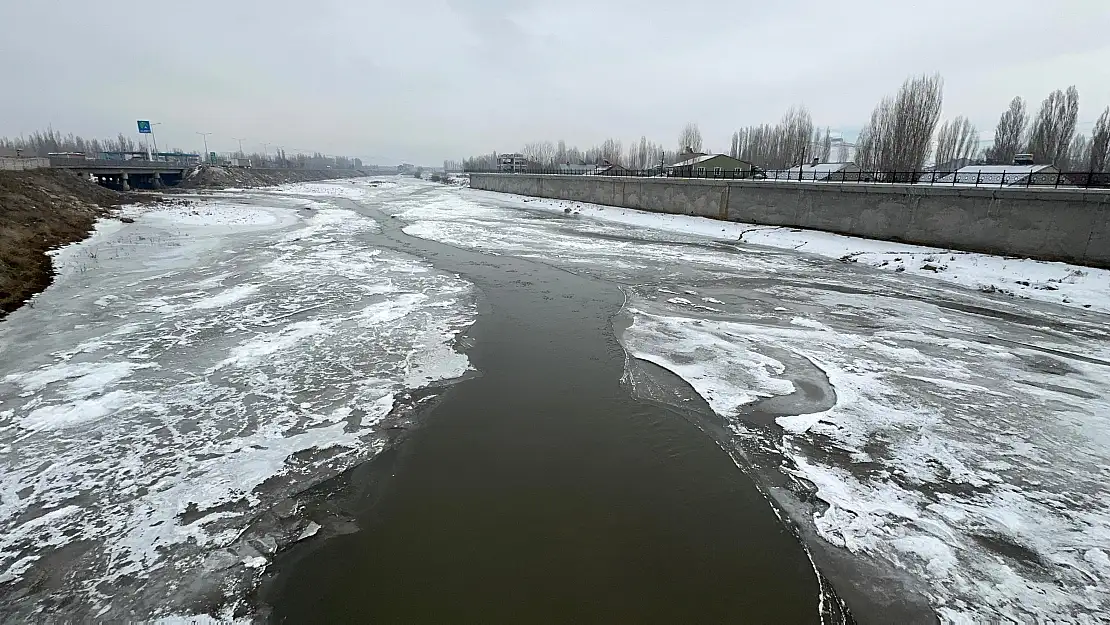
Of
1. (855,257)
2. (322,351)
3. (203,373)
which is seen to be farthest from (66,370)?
(855,257)

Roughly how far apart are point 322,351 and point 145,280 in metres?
10.2

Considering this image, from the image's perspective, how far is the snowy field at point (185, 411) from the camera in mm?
4859

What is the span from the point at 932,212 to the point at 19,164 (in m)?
67.4

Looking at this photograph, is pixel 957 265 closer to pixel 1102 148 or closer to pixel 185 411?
pixel 185 411

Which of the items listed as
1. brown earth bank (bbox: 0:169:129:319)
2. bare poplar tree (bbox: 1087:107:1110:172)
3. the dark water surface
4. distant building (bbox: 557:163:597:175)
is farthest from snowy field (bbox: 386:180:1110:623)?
distant building (bbox: 557:163:597:175)

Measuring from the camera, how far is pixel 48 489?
18.9 ft

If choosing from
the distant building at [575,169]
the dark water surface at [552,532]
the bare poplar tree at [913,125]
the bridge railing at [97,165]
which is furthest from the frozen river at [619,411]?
the bridge railing at [97,165]

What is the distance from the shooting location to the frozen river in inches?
191

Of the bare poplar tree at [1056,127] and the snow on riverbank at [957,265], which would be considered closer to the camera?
the snow on riverbank at [957,265]

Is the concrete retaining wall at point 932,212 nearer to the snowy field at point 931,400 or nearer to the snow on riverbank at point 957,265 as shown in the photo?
the snow on riverbank at point 957,265

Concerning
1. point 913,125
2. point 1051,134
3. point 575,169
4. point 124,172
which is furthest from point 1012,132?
point 124,172

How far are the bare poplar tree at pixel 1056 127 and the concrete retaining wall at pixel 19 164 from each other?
93.1m

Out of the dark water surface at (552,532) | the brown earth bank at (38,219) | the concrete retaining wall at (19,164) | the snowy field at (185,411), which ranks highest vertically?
the concrete retaining wall at (19,164)

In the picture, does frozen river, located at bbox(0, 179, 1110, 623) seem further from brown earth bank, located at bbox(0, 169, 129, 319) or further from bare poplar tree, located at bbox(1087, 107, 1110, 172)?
bare poplar tree, located at bbox(1087, 107, 1110, 172)
